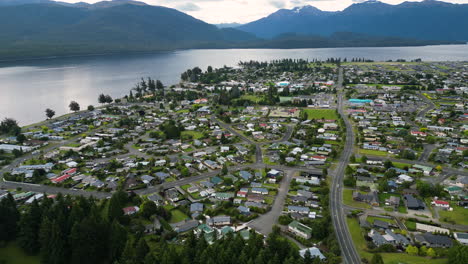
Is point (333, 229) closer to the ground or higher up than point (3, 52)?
closer to the ground

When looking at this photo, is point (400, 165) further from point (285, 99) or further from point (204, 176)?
point (285, 99)

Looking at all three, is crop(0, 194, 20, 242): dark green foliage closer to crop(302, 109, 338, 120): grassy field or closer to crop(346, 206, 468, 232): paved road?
crop(346, 206, 468, 232): paved road

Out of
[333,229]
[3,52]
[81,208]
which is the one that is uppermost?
[3,52]

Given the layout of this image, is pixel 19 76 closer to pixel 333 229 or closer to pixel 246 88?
pixel 246 88

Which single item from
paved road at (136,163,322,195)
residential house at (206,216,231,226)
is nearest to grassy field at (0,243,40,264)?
paved road at (136,163,322,195)

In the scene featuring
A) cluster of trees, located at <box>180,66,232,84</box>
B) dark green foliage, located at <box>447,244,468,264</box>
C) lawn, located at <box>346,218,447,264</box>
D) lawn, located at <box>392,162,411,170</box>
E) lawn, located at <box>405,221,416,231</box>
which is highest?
cluster of trees, located at <box>180,66,232,84</box>

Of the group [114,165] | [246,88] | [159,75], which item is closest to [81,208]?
[114,165]
